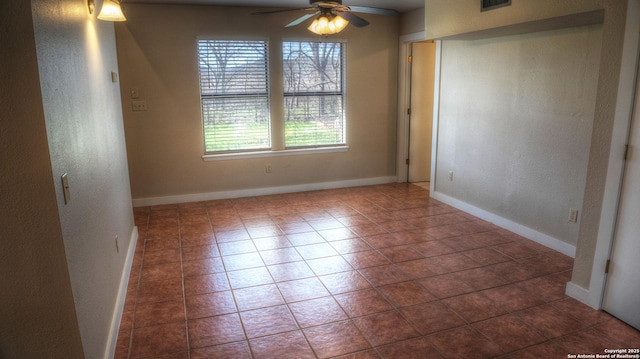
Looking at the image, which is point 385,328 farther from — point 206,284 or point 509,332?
point 206,284

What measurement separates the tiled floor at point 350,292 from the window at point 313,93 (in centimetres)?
145

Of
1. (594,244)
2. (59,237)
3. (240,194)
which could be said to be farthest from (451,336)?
(240,194)

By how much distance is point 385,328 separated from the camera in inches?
107

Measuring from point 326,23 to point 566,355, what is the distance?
9.71 feet

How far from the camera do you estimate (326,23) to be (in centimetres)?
375

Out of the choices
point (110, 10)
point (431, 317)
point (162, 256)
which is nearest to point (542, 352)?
point (431, 317)

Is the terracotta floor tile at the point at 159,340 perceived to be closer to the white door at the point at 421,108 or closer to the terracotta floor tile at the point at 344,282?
the terracotta floor tile at the point at 344,282

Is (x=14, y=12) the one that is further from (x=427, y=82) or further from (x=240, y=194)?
(x=427, y=82)

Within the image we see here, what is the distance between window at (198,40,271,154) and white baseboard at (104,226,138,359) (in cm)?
194

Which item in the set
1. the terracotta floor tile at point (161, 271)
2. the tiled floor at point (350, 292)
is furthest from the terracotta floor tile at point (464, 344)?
the terracotta floor tile at point (161, 271)

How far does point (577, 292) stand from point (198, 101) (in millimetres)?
4378

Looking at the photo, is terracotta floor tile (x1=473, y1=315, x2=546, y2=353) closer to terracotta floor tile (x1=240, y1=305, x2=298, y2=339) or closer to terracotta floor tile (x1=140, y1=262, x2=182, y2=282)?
terracotta floor tile (x1=240, y1=305, x2=298, y2=339)

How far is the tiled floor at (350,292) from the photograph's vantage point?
2566 millimetres

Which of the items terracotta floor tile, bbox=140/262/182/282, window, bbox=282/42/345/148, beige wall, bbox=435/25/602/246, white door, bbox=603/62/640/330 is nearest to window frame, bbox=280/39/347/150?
window, bbox=282/42/345/148
